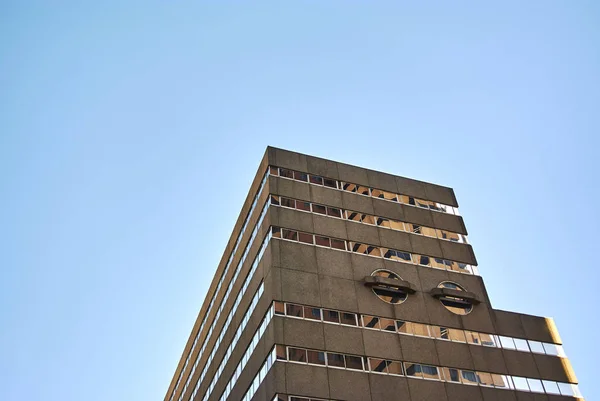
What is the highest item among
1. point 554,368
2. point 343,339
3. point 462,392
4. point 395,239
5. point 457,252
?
point 457,252

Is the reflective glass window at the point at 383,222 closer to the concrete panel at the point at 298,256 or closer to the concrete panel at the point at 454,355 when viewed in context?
the concrete panel at the point at 298,256

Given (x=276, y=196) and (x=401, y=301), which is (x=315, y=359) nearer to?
(x=401, y=301)

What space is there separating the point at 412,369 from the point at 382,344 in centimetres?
254

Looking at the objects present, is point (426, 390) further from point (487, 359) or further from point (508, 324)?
point (508, 324)

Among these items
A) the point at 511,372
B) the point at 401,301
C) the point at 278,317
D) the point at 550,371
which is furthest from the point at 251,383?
the point at 550,371

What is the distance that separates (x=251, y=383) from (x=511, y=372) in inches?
730

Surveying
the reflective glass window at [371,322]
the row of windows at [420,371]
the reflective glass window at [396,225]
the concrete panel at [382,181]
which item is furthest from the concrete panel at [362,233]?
the row of windows at [420,371]

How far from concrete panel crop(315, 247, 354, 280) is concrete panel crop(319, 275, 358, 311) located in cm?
52

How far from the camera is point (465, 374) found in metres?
42.8

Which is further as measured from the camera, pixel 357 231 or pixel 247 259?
pixel 247 259

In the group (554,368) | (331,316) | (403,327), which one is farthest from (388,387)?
(554,368)

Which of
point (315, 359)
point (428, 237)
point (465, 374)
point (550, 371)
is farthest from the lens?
point (428, 237)

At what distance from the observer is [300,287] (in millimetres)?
42844

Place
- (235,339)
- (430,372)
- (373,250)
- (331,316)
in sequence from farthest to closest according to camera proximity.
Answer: (235,339)
(373,250)
(331,316)
(430,372)
